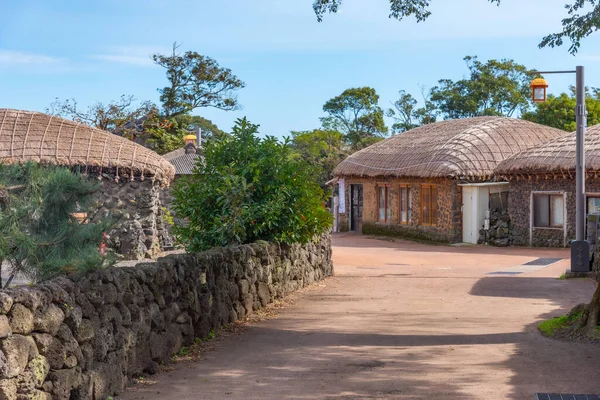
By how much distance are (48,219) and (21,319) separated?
2.58 ft

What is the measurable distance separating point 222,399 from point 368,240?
22219 mm

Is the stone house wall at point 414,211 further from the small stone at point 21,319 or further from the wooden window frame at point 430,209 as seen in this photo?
the small stone at point 21,319

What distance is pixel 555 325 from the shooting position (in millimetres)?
10453

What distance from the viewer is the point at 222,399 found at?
717 centimetres

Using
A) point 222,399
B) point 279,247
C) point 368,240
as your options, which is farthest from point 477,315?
point 368,240

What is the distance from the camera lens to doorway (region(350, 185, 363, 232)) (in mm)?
34000

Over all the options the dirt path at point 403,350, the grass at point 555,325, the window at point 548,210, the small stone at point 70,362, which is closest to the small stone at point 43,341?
the small stone at point 70,362

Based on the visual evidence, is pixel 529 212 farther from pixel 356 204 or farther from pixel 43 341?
pixel 43 341

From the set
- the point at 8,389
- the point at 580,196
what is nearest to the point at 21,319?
the point at 8,389

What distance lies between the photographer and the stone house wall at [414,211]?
2677 cm

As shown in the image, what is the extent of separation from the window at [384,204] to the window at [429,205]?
2174 millimetres

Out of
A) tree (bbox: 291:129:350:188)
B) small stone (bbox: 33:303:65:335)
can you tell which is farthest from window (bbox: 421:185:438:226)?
small stone (bbox: 33:303:65:335)

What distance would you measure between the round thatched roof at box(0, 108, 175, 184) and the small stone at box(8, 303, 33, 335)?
11611 millimetres

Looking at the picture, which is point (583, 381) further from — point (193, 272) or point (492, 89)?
point (492, 89)
